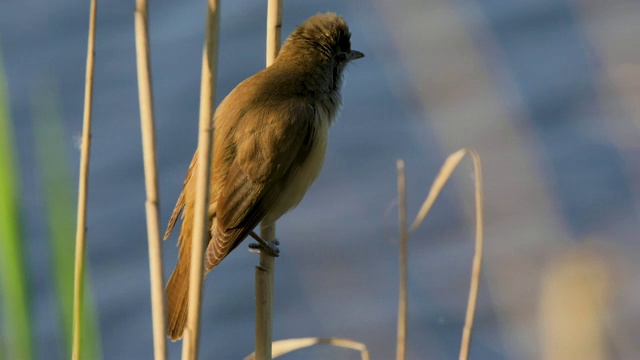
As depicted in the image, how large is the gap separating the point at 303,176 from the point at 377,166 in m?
1.95

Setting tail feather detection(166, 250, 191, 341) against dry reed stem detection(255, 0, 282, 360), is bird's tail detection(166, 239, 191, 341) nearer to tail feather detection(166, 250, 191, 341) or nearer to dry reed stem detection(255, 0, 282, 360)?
tail feather detection(166, 250, 191, 341)

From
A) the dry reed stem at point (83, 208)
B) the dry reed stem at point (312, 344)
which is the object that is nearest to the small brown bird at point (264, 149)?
the dry reed stem at point (312, 344)

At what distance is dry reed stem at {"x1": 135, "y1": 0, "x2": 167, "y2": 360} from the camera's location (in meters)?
2.39

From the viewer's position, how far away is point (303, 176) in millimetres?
3830

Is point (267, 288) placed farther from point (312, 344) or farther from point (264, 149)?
point (264, 149)

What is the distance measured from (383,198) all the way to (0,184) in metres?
3.35

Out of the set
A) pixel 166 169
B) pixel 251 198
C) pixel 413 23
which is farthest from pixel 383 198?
pixel 251 198

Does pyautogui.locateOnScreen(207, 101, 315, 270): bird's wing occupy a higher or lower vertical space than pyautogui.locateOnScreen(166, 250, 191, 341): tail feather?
higher

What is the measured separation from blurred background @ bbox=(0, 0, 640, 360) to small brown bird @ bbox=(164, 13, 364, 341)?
0.55 meters

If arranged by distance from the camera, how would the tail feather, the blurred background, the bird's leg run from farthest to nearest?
the blurred background < the bird's leg < the tail feather

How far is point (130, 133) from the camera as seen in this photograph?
19.3 ft

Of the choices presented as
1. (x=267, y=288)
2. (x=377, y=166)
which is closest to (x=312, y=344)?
(x=267, y=288)

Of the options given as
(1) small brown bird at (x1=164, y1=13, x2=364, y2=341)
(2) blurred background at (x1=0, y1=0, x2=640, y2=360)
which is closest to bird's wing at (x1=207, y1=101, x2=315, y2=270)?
(1) small brown bird at (x1=164, y1=13, x2=364, y2=341)

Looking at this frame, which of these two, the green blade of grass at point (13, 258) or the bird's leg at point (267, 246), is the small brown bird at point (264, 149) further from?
the green blade of grass at point (13, 258)
